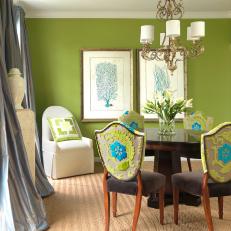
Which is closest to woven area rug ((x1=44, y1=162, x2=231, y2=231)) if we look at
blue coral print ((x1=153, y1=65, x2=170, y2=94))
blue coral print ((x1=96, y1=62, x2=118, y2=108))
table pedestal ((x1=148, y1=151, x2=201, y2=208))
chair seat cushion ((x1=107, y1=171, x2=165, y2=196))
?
table pedestal ((x1=148, y1=151, x2=201, y2=208))

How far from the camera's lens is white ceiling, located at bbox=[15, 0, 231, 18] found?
524cm

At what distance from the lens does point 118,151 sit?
278 cm

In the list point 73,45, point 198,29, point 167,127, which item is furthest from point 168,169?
point 73,45

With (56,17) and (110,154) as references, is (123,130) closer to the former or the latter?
(110,154)

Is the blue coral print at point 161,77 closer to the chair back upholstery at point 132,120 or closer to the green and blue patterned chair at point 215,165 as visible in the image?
the chair back upholstery at point 132,120

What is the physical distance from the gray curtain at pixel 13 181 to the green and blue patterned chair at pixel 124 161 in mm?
640

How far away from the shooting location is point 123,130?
2.75 meters

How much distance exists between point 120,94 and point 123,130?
125 inches

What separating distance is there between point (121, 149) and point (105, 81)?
3.21 metres

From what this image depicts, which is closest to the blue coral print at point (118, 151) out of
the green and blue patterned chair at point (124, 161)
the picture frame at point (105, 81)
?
the green and blue patterned chair at point (124, 161)

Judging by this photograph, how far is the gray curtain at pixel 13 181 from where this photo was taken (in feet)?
8.73

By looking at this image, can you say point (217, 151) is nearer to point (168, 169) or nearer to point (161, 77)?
point (168, 169)

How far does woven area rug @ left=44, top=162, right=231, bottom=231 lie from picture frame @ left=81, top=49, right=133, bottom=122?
1955 mm

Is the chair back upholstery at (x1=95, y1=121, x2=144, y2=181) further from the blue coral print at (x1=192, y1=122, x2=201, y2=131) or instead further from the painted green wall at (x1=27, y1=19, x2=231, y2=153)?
the painted green wall at (x1=27, y1=19, x2=231, y2=153)
